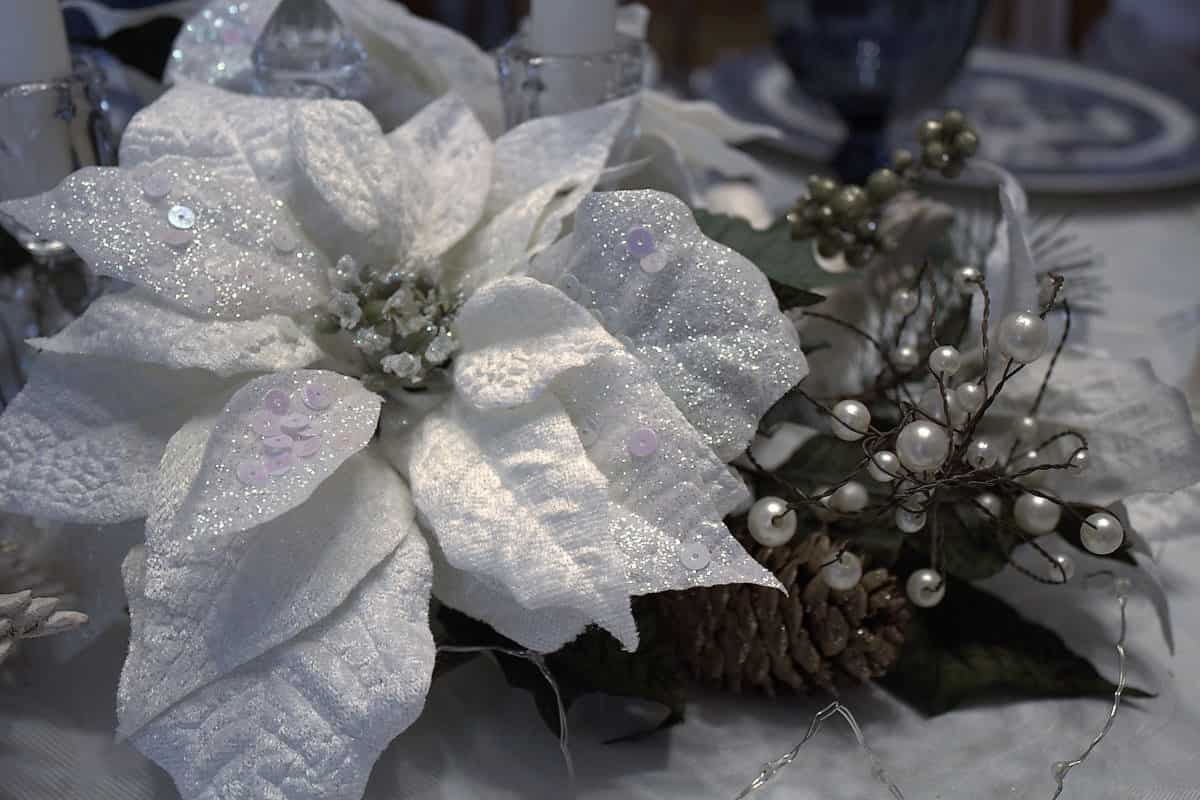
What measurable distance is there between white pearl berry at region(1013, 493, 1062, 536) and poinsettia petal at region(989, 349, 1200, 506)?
11mm

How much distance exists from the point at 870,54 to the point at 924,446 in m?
0.38

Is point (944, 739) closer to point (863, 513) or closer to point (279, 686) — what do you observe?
point (863, 513)

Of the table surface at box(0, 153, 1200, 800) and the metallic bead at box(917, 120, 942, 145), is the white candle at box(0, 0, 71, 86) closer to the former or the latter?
the table surface at box(0, 153, 1200, 800)

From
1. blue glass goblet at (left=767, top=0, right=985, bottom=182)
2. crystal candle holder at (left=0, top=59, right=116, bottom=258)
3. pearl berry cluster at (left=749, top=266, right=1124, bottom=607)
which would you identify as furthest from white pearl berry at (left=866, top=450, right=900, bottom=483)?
blue glass goblet at (left=767, top=0, right=985, bottom=182)

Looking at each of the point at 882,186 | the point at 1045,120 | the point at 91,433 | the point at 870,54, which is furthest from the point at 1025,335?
the point at 1045,120

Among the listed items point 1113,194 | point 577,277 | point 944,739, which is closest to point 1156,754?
point 944,739

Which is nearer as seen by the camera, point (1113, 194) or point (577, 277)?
point (577, 277)

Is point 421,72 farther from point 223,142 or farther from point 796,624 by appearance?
point 796,624

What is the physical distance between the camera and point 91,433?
0.27m

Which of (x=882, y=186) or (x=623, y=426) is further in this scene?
(x=882, y=186)

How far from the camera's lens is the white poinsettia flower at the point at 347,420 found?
0.77ft

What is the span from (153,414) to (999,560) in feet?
0.77

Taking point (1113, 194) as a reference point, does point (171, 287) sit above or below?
above

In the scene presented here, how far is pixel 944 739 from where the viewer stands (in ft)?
0.94
